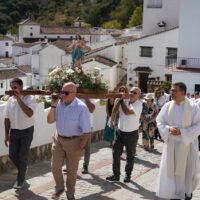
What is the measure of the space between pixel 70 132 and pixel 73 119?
208 millimetres

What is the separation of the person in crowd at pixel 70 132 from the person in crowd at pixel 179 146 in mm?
1205

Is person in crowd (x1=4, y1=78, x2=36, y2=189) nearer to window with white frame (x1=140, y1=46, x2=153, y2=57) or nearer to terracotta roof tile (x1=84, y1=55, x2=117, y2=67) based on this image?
window with white frame (x1=140, y1=46, x2=153, y2=57)

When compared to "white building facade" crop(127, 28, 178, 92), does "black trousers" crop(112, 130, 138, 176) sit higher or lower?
lower

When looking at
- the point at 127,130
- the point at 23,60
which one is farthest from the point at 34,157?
the point at 23,60

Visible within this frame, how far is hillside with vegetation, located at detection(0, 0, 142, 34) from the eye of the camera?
110m

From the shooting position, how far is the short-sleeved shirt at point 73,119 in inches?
296

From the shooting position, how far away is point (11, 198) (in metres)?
8.10

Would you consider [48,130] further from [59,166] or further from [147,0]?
[147,0]

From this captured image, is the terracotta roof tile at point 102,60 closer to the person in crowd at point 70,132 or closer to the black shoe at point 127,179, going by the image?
the black shoe at point 127,179

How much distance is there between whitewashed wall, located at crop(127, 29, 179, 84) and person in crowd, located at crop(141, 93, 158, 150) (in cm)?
2906

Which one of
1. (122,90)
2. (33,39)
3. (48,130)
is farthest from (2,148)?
(33,39)

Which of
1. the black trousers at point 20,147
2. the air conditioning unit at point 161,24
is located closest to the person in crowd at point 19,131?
the black trousers at point 20,147

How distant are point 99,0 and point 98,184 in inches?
4502

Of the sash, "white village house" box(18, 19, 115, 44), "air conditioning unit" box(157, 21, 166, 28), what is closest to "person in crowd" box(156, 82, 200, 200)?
the sash
